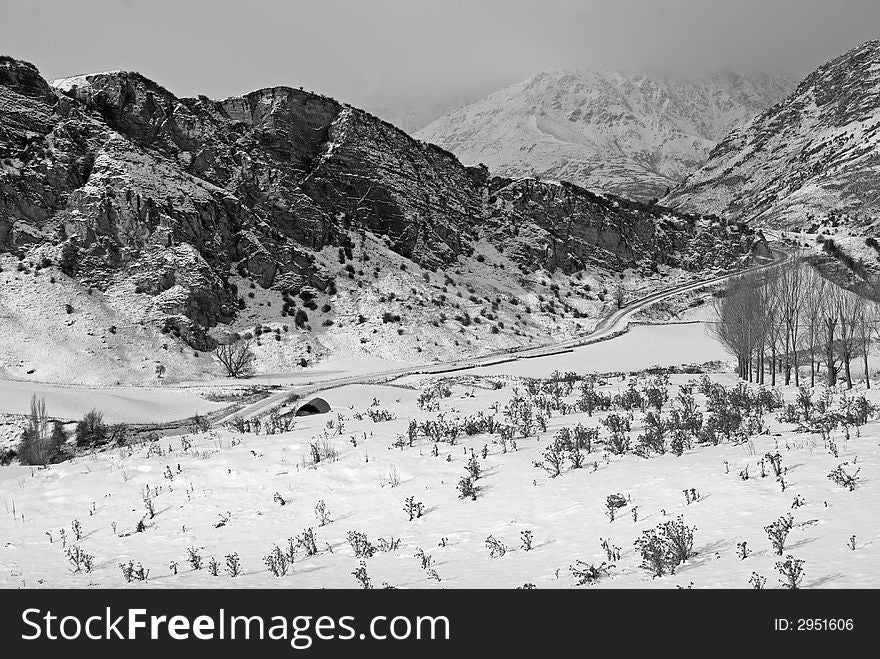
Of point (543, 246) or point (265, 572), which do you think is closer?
point (265, 572)

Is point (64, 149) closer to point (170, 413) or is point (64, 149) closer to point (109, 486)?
point (170, 413)

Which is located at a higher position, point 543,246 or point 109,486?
point 543,246

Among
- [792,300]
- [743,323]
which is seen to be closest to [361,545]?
[792,300]

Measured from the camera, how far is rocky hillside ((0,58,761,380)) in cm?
5228

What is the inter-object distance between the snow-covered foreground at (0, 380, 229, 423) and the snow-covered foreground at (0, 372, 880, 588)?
19.7m

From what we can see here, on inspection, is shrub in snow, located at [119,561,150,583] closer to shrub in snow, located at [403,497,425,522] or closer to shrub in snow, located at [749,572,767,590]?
shrub in snow, located at [403,497,425,522]

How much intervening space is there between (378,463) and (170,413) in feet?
84.0

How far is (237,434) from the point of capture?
54.9 feet

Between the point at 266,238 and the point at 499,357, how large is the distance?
31374 millimetres

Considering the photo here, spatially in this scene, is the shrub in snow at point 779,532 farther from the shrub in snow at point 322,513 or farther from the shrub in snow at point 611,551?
the shrub in snow at point 322,513

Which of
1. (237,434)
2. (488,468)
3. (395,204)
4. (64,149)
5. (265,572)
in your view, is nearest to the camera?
(265,572)

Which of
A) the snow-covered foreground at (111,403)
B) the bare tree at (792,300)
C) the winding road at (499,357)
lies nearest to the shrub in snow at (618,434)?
the winding road at (499,357)

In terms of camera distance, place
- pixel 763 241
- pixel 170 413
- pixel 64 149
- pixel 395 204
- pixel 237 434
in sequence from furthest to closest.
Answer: pixel 763 241
pixel 395 204
pixel 64 149
pixel 170 413
pixel 237 434
